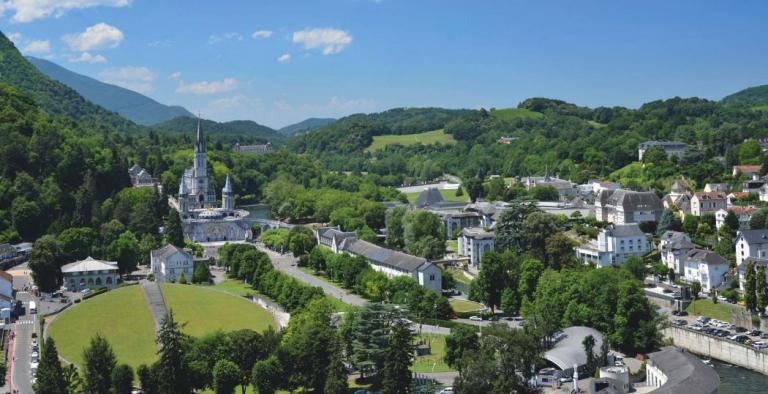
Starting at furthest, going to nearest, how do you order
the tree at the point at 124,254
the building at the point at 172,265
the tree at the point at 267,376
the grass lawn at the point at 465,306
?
the tree at the point at 124,254 < the building at the point at 172,265 < the grass lawn at the point at 465,306 < the tree at the point at 267,376

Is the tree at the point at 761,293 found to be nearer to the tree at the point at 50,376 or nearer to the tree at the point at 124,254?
the tree at the point at 50,376

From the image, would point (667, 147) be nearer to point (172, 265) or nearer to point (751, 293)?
point (751, 293)

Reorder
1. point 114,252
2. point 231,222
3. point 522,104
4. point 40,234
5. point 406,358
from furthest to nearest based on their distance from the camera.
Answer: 1. point 522,104
2. point 231,222
3. point 40,234
4. point 114,252
5. point 406,358

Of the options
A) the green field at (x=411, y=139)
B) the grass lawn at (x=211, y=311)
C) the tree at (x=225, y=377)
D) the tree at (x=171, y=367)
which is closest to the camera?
the tree at (x=171, y=367)

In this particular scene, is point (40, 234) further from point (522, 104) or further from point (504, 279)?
point (522, 104)

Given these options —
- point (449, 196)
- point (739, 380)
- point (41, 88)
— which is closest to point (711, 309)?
point (739, 380)

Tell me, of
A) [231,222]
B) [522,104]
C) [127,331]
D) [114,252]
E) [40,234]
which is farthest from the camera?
[522,104]

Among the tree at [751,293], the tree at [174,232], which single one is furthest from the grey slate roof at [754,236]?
the tree at [174,232]

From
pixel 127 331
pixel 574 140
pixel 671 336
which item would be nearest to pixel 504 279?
pixel 671 336
